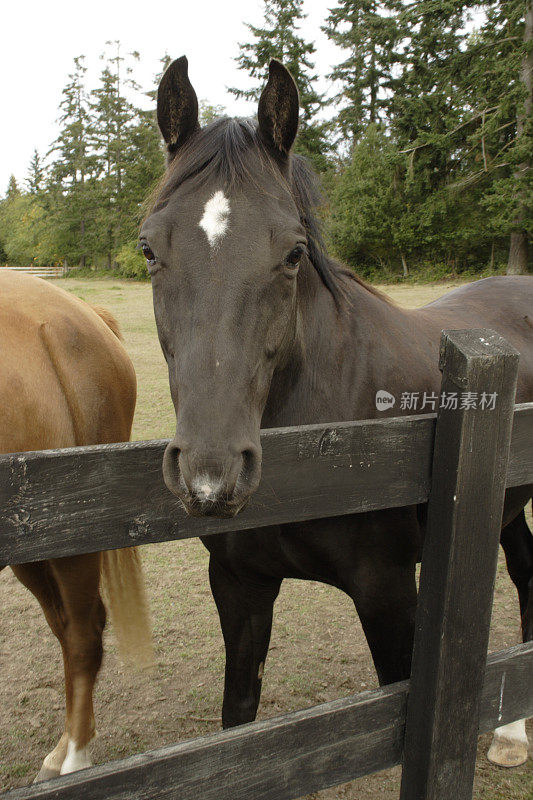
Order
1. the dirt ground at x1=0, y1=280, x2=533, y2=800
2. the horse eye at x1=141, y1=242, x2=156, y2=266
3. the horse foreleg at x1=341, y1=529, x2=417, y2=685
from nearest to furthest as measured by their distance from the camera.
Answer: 1. the horse eye at x1=141, y1=242, x2=156, y2=266
2. the horse foreleg at x1=341, y1=529, x2=417, y2=685
3. the dirt ground at x1=0, y1=280, x2=533, y2=800

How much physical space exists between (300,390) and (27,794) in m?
1.28

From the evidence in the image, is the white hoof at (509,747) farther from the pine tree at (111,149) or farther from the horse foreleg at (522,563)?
the pine tree at (111,149)

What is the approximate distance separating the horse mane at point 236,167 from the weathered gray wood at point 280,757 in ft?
4.37

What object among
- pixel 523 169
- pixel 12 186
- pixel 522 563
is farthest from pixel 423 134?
pixel 12 186

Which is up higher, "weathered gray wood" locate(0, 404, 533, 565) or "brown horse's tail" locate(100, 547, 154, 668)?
"weathered gray wood" locate(0, 404, 533, 565)

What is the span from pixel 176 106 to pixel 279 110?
32 centimetres

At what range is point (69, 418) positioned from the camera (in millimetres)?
2406

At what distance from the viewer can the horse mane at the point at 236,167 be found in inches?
60.3

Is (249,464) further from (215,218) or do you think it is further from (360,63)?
(360,63)

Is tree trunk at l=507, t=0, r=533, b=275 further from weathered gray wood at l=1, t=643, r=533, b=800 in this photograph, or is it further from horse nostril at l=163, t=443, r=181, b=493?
horse nostril at l=163, t=443, r=181, b=493

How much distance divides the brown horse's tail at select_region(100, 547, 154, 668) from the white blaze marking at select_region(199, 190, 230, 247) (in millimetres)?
1786

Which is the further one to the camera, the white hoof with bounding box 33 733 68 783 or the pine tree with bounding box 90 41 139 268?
the pine tree with bounding box 90 41 139 268

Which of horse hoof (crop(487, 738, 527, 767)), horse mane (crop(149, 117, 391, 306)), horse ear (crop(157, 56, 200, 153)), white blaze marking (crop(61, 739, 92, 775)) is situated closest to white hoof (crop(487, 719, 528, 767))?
horse hoof (crop(487, 738, 527, 767))

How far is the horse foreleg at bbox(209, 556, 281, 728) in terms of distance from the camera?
6.86 ft
